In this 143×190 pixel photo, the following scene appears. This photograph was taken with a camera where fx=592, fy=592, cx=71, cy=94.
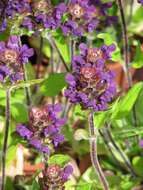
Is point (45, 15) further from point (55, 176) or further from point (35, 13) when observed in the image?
point (55, 176)

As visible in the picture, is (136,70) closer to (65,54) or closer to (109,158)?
(109,158)

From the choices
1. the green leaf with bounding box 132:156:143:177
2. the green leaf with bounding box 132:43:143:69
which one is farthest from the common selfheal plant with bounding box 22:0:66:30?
the green leaf with bounding box 132:156:143:177

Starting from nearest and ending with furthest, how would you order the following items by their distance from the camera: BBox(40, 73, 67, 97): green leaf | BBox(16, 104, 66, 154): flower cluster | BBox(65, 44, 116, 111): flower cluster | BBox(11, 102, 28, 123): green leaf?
BBox(65, 44, 116, 111): flower cluster → BBox(16, 104, 66, 154): flower cluster → BBox(40, 73, 67, 97): green leaf → BBox(11, 102, 28, 123): green leaf

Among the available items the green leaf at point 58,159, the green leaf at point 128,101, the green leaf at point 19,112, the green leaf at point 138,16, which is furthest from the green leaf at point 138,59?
the green leaf at point 138,16

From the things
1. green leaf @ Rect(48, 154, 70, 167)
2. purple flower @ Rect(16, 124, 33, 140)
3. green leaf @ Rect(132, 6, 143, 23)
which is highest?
green leaf @ Rect(132, 6, 143, 23)

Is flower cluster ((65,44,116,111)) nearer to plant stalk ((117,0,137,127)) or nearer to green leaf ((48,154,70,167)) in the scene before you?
green leaf ((48,154,70,167))

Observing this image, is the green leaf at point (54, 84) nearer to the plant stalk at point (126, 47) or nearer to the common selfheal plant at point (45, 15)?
the common selfheal plant at point (45, 15)
